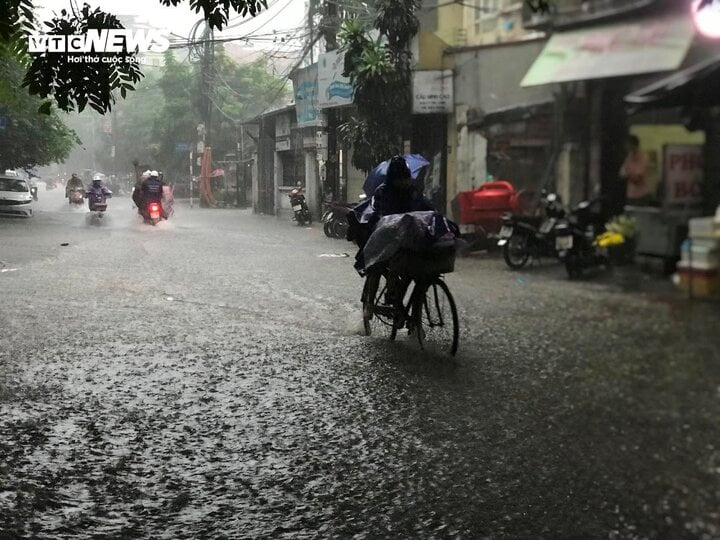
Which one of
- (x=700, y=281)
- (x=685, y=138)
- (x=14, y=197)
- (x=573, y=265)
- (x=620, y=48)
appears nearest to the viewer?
(x=685, y=138)

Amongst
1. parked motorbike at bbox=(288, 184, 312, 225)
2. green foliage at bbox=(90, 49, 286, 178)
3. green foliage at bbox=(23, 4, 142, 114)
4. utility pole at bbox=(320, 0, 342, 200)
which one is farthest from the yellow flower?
green foliage at bbox=(90, 49, 286, 178)

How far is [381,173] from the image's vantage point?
20.8 ft

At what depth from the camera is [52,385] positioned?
16.8 feet

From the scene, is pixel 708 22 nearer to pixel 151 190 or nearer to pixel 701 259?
pixel 701 259

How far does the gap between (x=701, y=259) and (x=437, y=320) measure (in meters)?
1.76

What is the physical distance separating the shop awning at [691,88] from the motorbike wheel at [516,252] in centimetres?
318

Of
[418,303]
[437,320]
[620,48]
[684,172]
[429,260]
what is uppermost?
[620,48]

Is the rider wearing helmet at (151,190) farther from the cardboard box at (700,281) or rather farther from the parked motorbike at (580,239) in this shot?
the cardboard box at (700,281)

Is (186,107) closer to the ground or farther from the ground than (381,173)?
farther from the ground

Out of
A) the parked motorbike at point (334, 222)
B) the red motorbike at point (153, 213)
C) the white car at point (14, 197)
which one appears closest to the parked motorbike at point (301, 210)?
the red motorbike at point (153, 213)

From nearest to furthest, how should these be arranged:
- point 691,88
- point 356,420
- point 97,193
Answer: point 356,420, point 691,88, point 97,193

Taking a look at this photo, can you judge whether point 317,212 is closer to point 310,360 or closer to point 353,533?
point 310,360

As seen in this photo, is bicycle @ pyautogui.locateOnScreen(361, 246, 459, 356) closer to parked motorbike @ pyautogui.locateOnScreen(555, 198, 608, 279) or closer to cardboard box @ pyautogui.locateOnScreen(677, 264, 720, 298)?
parked motorbike @ pyautogui.locateOnScreen(555, 198, 608, 279)

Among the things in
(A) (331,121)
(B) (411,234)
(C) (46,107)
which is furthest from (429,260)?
(A) (331,121)
